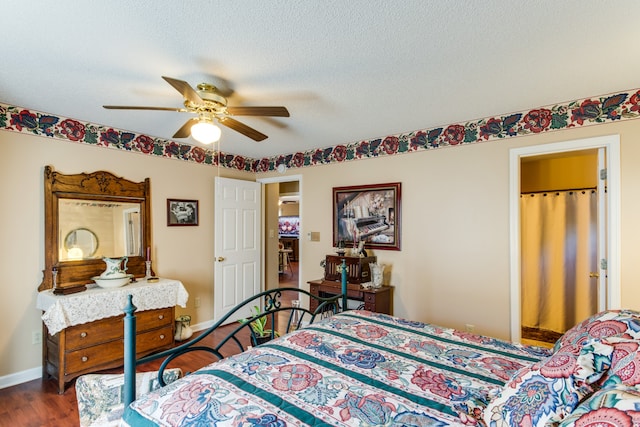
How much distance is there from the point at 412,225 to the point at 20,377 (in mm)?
3962

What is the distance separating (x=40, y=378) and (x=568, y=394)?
392 cm

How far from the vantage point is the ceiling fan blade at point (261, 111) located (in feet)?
6.97

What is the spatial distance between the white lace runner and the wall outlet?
0.26 m

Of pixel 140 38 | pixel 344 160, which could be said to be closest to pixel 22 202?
pixel 140 38

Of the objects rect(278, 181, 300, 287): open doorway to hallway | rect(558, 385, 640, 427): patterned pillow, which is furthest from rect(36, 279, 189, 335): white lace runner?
rect(278, 181, 300, 287): open doorway to hallway

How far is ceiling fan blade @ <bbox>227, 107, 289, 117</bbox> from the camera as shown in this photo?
6.97 feet

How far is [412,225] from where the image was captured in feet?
11.7

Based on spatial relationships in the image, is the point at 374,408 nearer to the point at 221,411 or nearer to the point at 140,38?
the point at 221,411

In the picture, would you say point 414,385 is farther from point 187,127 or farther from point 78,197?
point 78,197

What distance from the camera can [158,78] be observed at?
220 cm

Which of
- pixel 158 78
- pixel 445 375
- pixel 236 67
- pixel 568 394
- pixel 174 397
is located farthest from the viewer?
pixel 158 78

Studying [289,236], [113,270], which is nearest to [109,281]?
[113,270]

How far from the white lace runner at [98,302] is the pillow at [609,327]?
285 centimetres

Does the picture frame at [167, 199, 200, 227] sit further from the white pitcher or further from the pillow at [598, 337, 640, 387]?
the pillow at [598, 337, 640, 387]
